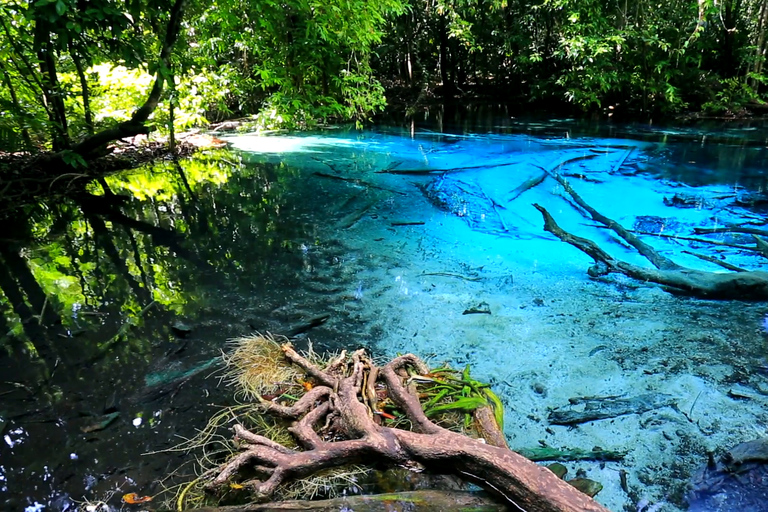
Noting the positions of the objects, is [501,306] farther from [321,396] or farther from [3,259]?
[3,259]

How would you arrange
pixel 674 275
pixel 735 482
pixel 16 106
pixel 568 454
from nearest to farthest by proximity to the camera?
pixel 735 482, pixel 568 454, pixel 674 275, pixel 16 106

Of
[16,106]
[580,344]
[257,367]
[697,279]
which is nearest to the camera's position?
[257,367]

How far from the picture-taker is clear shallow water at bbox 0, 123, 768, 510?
7.89 ft

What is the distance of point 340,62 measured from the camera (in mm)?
11602

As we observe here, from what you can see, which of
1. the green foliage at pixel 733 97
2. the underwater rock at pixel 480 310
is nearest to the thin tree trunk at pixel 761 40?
the green foliage at pixel 733 97

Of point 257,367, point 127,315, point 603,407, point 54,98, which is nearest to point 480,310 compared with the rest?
point 603,407

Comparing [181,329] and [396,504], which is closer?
[396,504]

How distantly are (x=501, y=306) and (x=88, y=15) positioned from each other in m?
5.20

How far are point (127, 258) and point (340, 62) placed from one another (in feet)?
28.0

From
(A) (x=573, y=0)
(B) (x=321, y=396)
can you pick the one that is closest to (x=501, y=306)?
(B) (x=321, y=396)

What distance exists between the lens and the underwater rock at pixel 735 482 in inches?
78.9

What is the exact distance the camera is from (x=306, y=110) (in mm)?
11523

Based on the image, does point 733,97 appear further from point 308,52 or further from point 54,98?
point 54,98

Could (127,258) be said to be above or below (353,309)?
above
